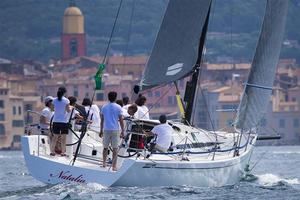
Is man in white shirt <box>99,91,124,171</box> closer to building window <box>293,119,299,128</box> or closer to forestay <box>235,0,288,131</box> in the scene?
forestay <box>235,0,288,131</box>

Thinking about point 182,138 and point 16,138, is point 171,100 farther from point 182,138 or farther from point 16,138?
point 182,138

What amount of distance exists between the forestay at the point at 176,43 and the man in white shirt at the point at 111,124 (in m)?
2.26

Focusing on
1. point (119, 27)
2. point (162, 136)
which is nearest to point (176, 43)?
point (162, 136)

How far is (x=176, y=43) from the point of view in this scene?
76.3 feet

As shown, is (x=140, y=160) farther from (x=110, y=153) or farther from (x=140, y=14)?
(x=140, y=14)

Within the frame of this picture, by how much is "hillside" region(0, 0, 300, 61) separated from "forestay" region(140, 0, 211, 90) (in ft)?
388

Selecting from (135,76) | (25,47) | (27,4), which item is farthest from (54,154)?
(27,4)

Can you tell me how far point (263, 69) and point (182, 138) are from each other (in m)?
2.86

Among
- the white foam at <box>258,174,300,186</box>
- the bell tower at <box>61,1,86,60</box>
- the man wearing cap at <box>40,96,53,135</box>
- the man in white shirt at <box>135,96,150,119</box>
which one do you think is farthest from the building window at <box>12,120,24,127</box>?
the man wearing cap at <box>40,96,53,135</box>

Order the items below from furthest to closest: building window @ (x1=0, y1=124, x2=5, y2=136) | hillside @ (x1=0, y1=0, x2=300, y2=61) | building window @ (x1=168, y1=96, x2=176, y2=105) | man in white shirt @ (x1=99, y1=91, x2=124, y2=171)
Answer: hillside @ (x1=0, y1=0, x2=300, y2=61) → building window @ (x1=0, y1=124, x2=5, y2=136) → building window @ (x1=168, y1=96, x2=176, y2=105) → man in white shirt @ (x1=99, y1=91, x2=124, y2=171)

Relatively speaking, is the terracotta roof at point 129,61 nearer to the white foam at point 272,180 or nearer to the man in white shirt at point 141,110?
the white foam at point 272,180

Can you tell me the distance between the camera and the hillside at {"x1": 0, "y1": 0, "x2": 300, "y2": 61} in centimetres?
14888

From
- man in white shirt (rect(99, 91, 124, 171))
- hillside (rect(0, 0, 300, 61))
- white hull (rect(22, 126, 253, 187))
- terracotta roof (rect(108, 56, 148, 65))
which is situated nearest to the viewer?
white hull (rect(22, 126, 253, 187))

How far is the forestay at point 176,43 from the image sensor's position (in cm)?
2303
